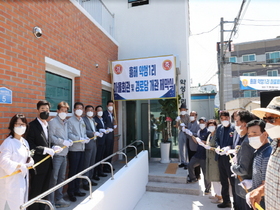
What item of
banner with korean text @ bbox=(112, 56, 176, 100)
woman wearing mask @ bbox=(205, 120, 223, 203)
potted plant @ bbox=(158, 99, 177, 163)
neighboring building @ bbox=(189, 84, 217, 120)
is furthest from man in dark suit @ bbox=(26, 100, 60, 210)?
neighboring building @ bbox=(189, 84, 217, 120)

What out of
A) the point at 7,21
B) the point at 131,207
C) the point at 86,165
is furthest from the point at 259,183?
the point at 7,21

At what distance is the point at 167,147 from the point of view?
6.50m

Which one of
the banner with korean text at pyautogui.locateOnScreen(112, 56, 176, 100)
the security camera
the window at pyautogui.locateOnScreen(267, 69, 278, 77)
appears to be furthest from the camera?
the window at pyautogui.locateOnScreen(267, 69, 278, 77)

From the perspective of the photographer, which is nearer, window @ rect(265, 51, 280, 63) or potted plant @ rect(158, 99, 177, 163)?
potted plant @ rect(158, 99, 177, 163)

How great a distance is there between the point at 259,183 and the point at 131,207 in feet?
8.61

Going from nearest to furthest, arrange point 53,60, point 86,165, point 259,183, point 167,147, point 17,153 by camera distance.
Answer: point 259,183 → point 17,153 → point 53,60 → point 86,165 → point 167,147

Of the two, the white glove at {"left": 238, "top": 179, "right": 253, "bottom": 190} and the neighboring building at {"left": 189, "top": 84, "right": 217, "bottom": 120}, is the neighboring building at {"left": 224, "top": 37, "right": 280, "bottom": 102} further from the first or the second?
the white glove at {"left": 238, "top": 179, "right": 253, "bottom": 190}

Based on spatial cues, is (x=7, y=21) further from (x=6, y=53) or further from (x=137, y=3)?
(x=137, y=3)

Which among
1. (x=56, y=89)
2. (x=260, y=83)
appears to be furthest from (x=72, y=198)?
(x=260, y=83)

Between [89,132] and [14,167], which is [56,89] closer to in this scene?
[89,132]

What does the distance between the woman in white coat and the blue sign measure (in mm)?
502

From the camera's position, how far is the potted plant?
254 inches

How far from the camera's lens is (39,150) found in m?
2.83

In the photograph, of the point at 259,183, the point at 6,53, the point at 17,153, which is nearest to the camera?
the point at 259,183
